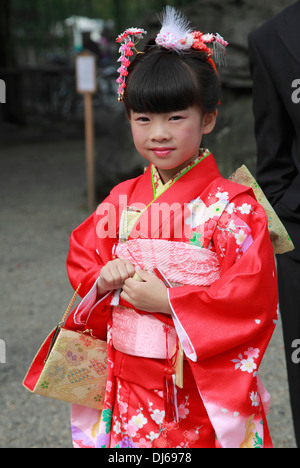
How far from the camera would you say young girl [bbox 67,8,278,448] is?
59.6 inches

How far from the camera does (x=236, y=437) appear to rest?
5.15 feet

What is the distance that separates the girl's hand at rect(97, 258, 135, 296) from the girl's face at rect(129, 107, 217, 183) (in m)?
0.28

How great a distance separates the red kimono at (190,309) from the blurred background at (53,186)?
557 millimetres

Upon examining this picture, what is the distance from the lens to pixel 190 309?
1.51 m

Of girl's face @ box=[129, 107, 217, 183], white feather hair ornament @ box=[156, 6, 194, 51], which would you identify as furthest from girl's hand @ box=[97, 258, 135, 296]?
white feather hair ornament @ box=[156, 6, 194, 51]

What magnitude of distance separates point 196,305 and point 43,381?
0.50 meters

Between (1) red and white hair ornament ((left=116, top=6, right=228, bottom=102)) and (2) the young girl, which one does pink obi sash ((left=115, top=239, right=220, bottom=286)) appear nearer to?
(2) the young girl

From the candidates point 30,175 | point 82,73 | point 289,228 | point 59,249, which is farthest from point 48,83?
point 289,228

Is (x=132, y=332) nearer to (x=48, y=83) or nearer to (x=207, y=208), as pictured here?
(x=207, y=208)

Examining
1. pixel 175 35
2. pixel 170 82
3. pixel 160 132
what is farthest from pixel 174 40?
pixel 160 132

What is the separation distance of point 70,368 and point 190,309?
422 millimetres

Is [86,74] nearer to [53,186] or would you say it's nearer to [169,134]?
[53,186]

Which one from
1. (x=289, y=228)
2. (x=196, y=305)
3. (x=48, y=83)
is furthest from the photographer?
(x=48, y=83)

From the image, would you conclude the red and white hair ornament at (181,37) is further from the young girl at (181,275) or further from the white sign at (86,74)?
the white sign at (86,74)
